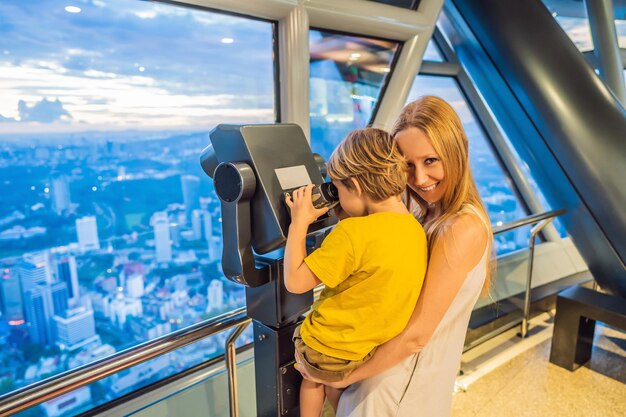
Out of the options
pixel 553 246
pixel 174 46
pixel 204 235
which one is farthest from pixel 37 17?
pixel 553 246

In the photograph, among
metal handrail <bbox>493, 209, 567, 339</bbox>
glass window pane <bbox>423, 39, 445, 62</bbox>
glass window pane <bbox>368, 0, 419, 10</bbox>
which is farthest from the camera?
glass window pane <bbox>423, 39, 445, 62</bbox>

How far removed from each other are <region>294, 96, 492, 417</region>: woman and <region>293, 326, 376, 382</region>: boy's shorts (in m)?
0.02

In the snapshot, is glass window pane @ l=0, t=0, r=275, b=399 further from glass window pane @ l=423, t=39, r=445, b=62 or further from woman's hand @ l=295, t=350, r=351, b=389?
glass window pane @ l=423, t=39, r=445, b=62

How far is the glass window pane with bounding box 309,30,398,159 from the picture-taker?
10.4 ft

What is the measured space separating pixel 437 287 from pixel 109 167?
184 centimetres

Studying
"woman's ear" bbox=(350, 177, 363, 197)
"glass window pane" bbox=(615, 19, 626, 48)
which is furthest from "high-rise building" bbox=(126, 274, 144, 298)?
"glass window pane" bbox=(615, 19, 626, 48)

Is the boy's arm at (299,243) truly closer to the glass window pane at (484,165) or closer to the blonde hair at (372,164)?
the blonde hair at (372,164)

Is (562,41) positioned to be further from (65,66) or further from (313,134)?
(65,66)

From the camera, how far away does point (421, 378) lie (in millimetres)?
1156

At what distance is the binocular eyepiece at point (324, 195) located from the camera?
108 centimetres

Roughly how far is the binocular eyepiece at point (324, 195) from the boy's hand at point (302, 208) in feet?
0.10

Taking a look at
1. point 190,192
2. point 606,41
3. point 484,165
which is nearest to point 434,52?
point 484,165

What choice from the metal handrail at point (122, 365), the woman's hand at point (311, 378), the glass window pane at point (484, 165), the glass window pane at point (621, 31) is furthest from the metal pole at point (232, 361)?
the glass window pane at point (621, 31)

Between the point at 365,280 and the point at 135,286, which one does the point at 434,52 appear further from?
the point at 365,280
